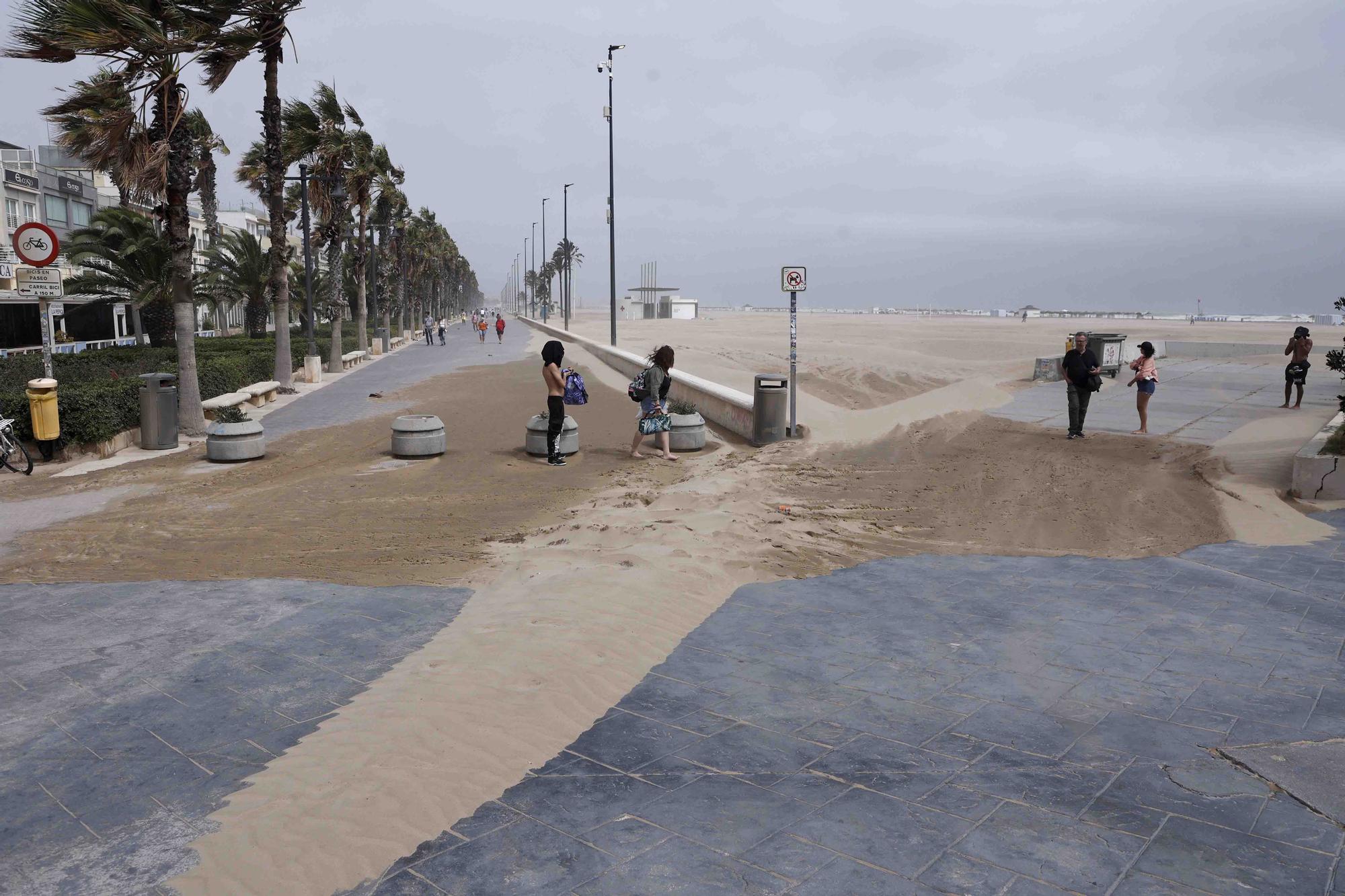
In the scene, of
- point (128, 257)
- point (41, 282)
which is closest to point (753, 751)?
point (41, 282)

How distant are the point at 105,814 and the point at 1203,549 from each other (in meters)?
8.56

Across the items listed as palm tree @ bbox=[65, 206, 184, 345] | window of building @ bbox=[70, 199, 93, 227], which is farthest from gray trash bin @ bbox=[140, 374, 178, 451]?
window of building @ bbox=[70, 199, 93, 227]

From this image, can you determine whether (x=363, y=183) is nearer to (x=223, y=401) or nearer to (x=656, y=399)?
(x=223, y=401)

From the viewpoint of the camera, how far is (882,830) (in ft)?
12.7

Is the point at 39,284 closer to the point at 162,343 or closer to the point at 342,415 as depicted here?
Answer: the point at 342,415

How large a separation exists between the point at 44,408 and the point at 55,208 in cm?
5455

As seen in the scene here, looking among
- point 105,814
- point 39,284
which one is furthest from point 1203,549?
point 39,284

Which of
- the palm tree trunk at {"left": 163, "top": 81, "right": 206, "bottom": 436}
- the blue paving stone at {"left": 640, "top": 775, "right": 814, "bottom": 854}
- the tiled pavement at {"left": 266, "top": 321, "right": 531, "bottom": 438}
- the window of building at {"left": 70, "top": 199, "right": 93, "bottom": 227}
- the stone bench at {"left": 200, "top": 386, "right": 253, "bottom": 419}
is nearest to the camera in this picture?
the blue paving stone at {"left": 640, "top": 775, "right": 814, "bottom": 854}

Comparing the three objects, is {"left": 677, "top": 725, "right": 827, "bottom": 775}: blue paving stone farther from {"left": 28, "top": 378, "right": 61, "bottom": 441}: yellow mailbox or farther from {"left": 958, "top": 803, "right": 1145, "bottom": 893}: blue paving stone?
{"left": 28, "top": 378, "right": 61, "bottom": 441}: yellow mailbox

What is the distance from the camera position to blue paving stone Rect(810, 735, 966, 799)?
4.25 metres

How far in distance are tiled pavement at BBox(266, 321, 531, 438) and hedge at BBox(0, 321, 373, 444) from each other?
59.0 inches

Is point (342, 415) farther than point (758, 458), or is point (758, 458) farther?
point (342, 415)

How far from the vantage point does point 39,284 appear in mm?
12680

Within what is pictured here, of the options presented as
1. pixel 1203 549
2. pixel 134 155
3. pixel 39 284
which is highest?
pixel 134 155
